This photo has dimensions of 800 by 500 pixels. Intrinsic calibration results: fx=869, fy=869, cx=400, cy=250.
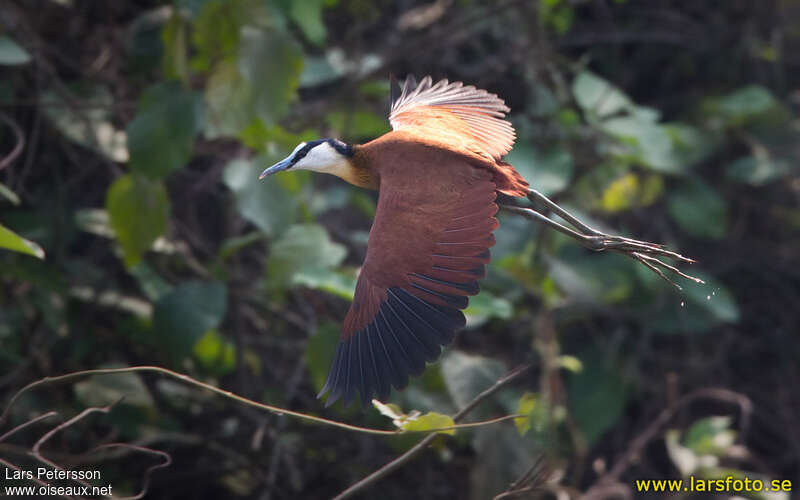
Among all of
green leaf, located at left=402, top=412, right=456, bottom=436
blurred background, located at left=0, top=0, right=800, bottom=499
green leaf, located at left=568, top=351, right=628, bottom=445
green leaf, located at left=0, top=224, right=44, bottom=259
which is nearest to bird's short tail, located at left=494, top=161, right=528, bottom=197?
green leaf, located at left=402, top=412, right=456, bottom=436

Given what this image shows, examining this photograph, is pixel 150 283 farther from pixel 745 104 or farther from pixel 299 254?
pixel 745 104

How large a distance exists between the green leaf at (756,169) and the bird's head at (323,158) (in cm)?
213

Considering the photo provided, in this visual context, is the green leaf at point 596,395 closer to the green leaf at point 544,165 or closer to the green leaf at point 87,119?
the green leaf at point 544,165

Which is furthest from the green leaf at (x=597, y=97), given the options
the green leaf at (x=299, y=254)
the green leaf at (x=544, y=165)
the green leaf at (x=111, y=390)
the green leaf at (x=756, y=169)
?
the green leaf at (x=111, y=390)

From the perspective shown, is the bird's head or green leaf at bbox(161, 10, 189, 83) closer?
the bird's head

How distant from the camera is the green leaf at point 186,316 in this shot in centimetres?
246

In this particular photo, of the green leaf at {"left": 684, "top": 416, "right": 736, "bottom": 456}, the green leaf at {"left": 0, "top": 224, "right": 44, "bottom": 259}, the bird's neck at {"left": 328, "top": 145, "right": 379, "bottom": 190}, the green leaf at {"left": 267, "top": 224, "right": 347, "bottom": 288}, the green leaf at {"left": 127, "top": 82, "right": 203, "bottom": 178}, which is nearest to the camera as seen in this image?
the green leaf at {"left": 0, "top": 224, "right": 44, "bottom": 259}

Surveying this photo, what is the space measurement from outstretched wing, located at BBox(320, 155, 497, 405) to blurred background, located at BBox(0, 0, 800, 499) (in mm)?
518

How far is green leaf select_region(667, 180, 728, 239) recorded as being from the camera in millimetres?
3293

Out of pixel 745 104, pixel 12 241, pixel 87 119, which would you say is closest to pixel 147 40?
pixel 87 119

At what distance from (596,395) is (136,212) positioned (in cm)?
179

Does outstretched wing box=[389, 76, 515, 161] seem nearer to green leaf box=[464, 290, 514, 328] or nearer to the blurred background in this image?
the blurred background

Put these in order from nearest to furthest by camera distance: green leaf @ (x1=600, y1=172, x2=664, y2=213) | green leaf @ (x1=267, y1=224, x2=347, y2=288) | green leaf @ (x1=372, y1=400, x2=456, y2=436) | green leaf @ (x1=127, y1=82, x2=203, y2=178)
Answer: green leaf @ (x1=372, y1=400, x2=456, y2=436)
green leaf @ (x1=127, y1=82, x2=203, y2=178)
green leaf @ (x1=267, y1=224, x2=347, y2=288)
green leaf @ (x1=600, y1=172, x2=664, y2=213)

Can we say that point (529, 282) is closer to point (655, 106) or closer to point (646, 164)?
point (646, 164)
